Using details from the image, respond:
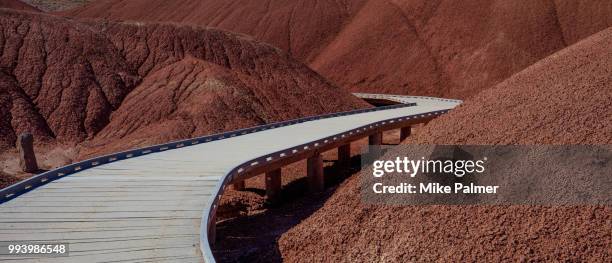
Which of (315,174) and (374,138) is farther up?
(374,138)

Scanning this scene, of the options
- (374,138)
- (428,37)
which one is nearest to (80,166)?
(374,138)

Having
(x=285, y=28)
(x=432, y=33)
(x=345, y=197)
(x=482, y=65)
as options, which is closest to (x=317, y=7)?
(x=285, y=28)

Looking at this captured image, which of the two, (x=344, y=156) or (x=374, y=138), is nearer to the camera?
(x=344, y=156)

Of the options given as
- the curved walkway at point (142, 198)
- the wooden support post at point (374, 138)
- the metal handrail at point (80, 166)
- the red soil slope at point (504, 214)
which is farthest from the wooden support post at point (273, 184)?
the wooden support post at point (374, 138)

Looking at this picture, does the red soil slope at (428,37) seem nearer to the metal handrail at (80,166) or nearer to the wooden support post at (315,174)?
the wooden support post at (315,174)

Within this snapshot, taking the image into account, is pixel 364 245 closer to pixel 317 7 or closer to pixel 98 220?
pixel 98 220

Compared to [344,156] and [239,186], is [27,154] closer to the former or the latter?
[239,186]

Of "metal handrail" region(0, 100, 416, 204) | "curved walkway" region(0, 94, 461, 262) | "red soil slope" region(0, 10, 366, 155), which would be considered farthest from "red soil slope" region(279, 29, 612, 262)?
"red soil slope" region(0, 10, 366, 155)

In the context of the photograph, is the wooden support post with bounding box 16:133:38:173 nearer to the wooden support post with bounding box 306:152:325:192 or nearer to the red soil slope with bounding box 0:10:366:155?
the red soil slope with bounding box 0:10:366:155
